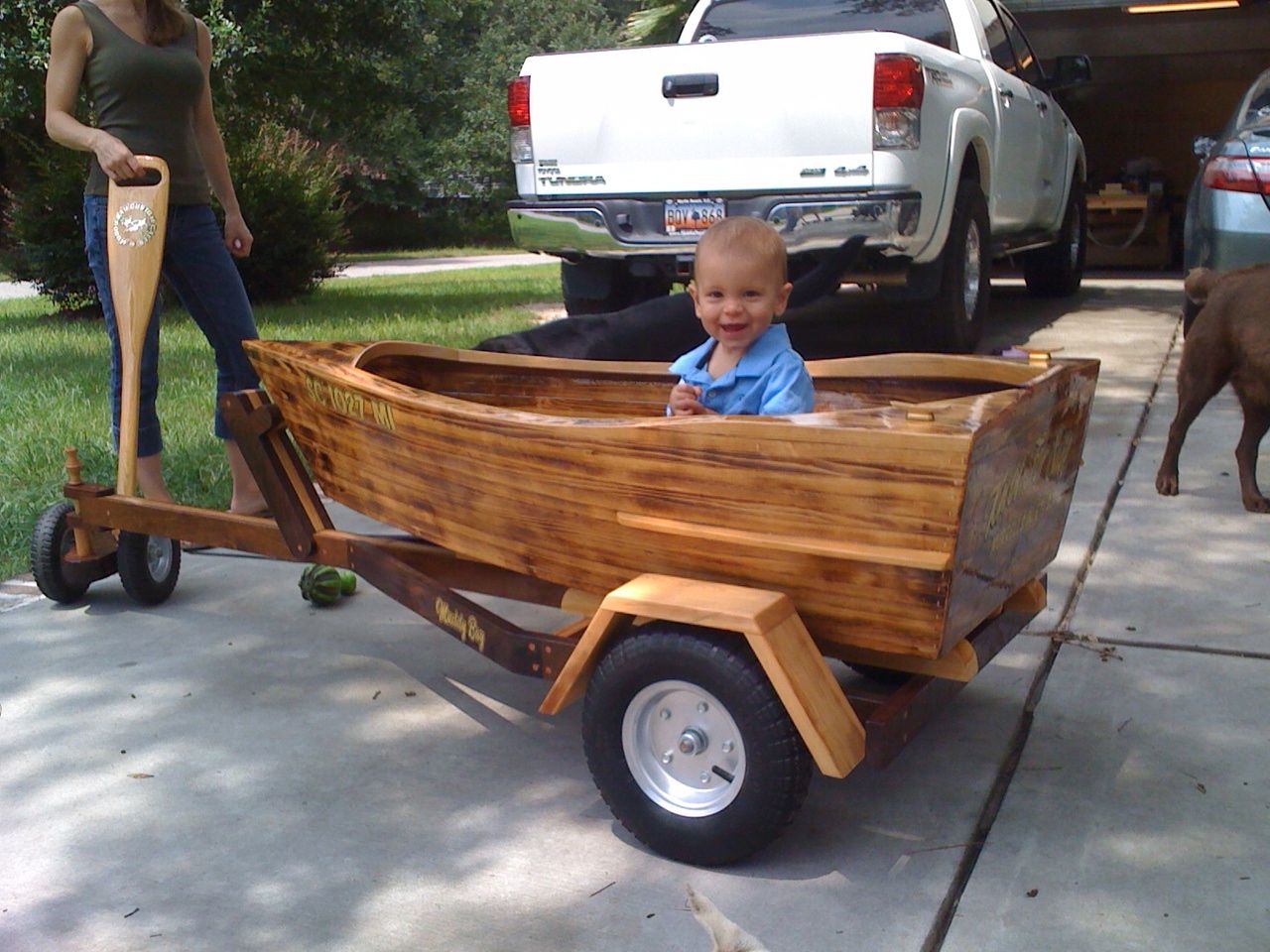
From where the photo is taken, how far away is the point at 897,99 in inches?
247

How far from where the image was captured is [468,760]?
307cm

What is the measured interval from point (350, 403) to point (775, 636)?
4.33 feet

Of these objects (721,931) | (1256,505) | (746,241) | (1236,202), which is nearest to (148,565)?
(746,241)

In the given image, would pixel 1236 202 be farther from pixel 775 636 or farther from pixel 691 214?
pixel 775 636

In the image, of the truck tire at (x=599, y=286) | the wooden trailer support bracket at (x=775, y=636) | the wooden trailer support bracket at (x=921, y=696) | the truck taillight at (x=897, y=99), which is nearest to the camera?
the wooden trailer support bracket at (x=775, y=636)

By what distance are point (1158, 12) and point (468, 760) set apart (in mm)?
15953

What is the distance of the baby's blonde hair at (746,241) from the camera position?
114 inches

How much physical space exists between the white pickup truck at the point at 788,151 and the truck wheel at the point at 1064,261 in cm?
311

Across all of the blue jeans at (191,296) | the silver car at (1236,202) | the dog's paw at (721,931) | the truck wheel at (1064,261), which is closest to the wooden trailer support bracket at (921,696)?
the dog's paw at (721,931)

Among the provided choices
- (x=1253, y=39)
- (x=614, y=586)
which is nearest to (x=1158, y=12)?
(x=1253, y=39)

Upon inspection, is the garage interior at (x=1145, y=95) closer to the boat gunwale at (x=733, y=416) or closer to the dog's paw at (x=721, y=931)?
the boat gunwale at (x=733, y=416)

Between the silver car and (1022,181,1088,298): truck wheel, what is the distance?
3898 millimetres

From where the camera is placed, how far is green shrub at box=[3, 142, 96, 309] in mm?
12016

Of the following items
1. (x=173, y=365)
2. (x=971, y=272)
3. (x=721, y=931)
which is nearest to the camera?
(x=721, y=931)
